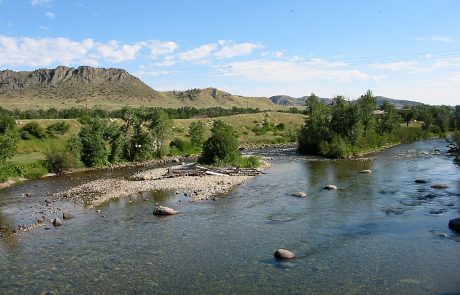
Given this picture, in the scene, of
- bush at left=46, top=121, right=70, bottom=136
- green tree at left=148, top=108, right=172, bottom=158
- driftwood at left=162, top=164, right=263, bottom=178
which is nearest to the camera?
driftwood at left=162, top=164, right=263, bottom=178

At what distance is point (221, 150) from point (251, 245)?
32.0 metres

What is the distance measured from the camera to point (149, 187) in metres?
42.5

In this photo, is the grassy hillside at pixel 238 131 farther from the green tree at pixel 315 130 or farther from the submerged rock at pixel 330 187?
the submerged rock at pixel 330 187

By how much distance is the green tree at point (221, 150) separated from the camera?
55.2 metres

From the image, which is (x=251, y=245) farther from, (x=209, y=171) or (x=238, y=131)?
(x=238, y=131)

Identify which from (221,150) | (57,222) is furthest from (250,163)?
(57,222)

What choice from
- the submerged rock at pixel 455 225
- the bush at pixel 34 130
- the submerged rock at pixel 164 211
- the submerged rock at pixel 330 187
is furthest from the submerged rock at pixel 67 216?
the bush at pixel 34 130

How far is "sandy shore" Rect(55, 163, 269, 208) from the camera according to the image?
125 ft

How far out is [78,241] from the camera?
83.1ft

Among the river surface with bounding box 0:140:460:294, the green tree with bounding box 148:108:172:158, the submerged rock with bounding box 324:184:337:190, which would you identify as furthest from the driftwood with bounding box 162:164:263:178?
the green tree with bounding box 148:108:172:158

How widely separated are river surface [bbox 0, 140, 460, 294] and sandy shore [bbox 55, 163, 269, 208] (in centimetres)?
192

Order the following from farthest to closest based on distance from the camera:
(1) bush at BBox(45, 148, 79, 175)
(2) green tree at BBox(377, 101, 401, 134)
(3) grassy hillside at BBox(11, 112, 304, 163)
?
(2) green tree at BBox(377, 101, 401, 134) → (3) grassy hillside at BBox(11, 112, 304, 163) → (1) bush at BBox(45, 148, 79, 175)

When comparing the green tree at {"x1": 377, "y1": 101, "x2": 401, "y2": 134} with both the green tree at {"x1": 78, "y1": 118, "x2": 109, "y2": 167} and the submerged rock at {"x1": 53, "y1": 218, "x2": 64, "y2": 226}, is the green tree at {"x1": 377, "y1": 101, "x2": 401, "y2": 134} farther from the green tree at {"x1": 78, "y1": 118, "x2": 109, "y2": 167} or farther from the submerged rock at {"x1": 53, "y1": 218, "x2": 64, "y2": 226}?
the submerged rock at {"x1": 53, "y1": 218, "x2": 64, "y2": 226}

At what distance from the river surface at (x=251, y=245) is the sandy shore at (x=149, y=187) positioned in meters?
1.92
